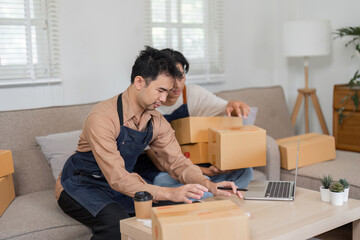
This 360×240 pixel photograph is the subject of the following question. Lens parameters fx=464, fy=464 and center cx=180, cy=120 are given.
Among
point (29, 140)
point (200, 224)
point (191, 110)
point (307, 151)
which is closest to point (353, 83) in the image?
point (307, 151)

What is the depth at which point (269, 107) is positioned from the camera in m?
3.55

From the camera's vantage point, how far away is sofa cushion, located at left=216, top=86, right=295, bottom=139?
3447 millimetres

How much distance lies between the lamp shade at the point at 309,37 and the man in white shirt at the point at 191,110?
1.14 m

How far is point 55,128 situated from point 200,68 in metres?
1.50

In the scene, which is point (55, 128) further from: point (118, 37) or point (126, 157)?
point (118, 37)

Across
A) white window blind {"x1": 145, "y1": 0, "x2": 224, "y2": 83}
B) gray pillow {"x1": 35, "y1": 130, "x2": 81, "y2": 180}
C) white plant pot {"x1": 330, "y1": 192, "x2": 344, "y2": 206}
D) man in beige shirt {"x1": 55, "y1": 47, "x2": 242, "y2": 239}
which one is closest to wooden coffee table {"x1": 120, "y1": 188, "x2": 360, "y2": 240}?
white plant pot {"x1": 330, "y1": 192, "x2": 344, "y2": 206}

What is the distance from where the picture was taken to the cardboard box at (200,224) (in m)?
1.41

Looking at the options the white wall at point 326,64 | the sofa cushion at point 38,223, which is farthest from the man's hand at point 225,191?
the white wall at point 326,64

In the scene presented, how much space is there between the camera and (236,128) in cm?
255

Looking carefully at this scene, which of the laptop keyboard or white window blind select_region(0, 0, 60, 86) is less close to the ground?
white window blind select_region(0, 0, 60, 86)

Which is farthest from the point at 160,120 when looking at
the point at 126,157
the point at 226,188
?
the point at 226,188

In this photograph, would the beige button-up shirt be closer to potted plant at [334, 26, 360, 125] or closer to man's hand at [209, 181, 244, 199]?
man's hand at [209, 181, 244, 199]

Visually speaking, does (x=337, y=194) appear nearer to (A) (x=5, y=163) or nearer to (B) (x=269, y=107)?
(A) (x=5, y=163)

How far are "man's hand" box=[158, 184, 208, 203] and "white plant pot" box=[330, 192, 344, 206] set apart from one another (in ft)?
1.87
